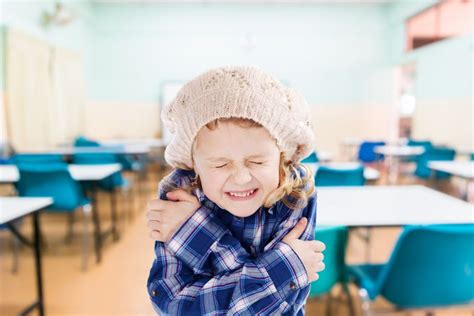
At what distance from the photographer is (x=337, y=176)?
101 inches

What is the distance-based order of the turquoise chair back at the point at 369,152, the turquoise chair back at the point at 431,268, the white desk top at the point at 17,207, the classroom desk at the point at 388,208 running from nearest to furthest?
1. the turquoise chair back at the point at 431,268
2. the classroom desk at the point at 388,208
3. the white desk top at the point at 17,207
4. the turquoise chair back at the point at 369,152

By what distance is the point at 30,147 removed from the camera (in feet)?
17.1

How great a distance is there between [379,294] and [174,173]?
993mm

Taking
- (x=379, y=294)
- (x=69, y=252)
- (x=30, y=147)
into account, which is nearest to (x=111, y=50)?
(x=30, y=147)

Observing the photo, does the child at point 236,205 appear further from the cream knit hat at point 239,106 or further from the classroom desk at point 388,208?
the classroom desk at point 388,208

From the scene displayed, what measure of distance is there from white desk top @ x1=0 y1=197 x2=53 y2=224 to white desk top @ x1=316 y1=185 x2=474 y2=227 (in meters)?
1.33

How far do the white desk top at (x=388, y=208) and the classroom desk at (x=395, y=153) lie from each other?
3.17m

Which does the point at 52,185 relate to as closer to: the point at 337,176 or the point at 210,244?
the point at 337,176

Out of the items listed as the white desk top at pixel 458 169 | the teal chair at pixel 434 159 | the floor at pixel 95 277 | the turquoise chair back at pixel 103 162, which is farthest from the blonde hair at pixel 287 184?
the teal chair at pixel 434 159

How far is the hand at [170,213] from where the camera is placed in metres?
0.77

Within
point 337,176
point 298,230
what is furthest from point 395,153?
point 298,230

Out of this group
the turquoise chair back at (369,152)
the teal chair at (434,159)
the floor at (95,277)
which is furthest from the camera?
the turquoise chair back at (369,152)

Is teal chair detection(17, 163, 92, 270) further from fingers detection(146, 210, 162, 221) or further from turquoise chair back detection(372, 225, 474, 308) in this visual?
turquoise chair back detection(372, 225, 474, 308)

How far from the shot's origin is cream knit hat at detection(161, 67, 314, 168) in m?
0.67
